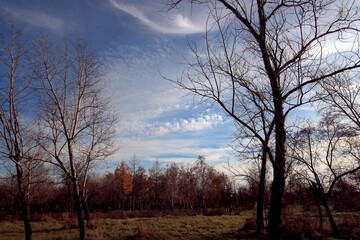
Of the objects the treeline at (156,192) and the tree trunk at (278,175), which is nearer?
the tree trunk at (278,175)

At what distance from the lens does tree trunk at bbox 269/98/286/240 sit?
4.44 metres

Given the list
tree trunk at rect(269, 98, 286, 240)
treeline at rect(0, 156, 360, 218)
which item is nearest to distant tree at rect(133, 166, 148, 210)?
treeline at rect(0, 156, 360, 218)

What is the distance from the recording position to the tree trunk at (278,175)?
4441 mm

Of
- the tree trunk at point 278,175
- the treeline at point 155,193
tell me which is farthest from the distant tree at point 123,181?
the tree trunk at point 278,175

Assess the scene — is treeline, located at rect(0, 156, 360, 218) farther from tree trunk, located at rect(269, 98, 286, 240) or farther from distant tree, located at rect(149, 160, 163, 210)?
tree trunk, located at rect(269, 98, 286, 240)

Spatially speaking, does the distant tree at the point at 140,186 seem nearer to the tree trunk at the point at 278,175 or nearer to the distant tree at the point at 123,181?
the distant tree at the point at 123,181

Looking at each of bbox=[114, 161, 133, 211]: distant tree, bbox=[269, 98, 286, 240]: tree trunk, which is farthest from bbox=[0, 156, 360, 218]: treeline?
bbox=[269, 98, 286, 240]: tree trunk

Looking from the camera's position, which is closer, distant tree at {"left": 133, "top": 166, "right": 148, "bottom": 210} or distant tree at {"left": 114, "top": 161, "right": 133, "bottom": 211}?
distant tree at {"left": 114, "top": 161, "right": 133, "bottom": 211}

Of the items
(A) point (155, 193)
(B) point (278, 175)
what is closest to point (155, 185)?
(A) point (155, 193)

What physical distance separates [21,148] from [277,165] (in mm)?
11241

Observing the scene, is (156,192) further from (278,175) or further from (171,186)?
(278,175)

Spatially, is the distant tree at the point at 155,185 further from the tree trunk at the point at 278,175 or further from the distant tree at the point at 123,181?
the tree trunk at the point at 278,175

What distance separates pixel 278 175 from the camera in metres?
4.49

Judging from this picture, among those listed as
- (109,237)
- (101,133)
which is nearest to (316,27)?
(101,133)
